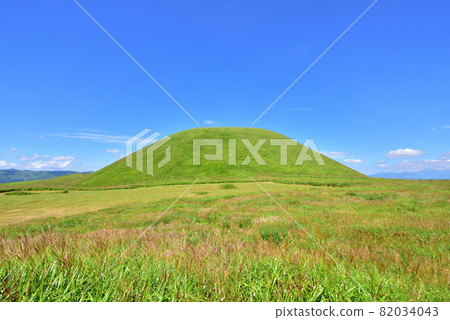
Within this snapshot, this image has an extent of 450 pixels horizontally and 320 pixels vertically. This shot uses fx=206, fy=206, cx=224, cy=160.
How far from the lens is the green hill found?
79938 mm

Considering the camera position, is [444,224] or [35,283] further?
[444,224]

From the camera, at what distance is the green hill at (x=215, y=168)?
262 feet

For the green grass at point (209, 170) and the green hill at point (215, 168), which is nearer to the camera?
the green grass at point (209, 170)

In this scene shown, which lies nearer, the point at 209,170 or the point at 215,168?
the point at 209,170

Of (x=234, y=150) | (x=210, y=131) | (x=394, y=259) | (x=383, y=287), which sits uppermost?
(x=210, y=131)

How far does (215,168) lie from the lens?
88.2 meters

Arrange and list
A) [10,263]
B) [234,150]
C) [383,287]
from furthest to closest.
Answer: [234,150], [10,263], [383,287]

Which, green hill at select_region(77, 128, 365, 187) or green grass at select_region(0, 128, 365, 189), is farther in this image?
green hill at select_region(77, 128, 365, 187)

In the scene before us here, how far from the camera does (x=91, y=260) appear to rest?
3.09m

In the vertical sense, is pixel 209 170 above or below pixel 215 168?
below
